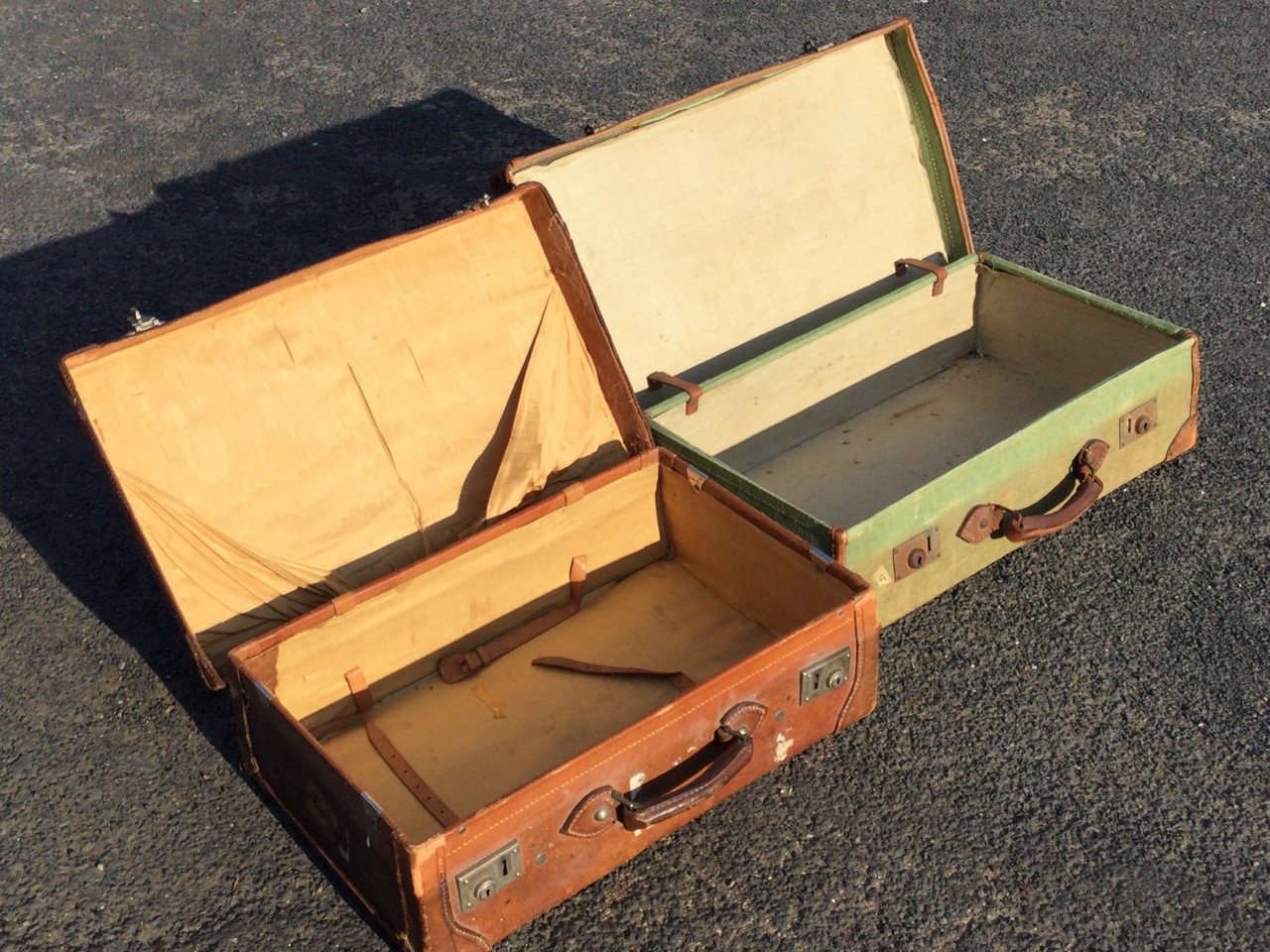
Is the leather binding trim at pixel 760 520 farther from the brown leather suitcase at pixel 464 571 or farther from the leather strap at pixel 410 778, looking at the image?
the leather strap at pixel 410 778

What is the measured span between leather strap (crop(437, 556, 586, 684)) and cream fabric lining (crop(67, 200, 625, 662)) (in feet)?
0.88

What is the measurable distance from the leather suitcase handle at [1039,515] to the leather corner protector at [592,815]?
4.29 ft

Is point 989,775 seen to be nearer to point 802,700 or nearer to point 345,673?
point 802,700

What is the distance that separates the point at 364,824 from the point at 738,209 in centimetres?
242

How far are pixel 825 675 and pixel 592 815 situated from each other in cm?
66

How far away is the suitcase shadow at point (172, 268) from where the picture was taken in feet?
13.5

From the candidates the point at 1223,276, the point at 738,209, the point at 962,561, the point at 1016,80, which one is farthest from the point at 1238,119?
the point at 962,561

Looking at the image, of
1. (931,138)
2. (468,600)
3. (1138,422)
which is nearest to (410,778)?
(468,600)

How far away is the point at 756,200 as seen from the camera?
4.47 meters

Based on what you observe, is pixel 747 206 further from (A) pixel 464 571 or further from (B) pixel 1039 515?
(A) pixel 464 571

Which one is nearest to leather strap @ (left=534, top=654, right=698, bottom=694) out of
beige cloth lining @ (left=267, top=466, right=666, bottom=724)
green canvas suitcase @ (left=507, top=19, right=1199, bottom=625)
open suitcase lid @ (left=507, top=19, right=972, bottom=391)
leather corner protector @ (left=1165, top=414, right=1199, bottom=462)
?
beige cloth lining @ (left=267, top=466, right=666, bottom=724)

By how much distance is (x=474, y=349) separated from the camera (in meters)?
3.76

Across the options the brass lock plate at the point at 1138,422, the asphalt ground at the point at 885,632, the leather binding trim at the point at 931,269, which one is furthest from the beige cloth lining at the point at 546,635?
the leather binding trim at the point at 931,269

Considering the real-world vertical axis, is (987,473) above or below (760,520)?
below
